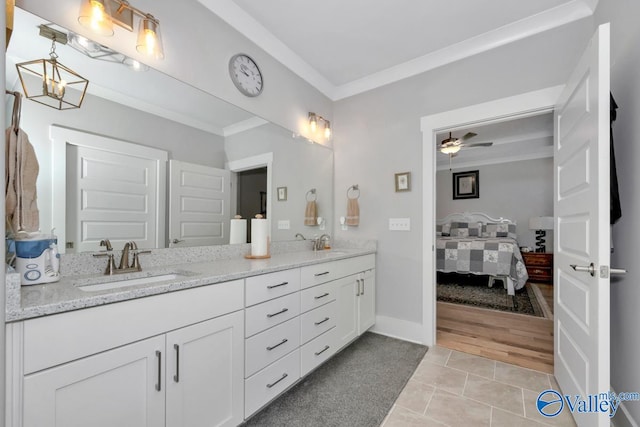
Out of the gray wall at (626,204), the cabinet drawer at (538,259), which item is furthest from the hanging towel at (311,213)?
the cabinet drawer at (538,259)

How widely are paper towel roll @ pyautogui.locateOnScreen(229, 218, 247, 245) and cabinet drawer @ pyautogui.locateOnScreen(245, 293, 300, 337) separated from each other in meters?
0.64

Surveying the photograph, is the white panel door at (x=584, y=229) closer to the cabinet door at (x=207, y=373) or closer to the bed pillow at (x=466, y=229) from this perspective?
the cabinet door at (x=207, y=373)

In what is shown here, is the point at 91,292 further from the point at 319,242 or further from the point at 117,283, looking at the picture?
the point at 319,242

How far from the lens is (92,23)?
137 cm

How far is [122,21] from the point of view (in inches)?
57.5

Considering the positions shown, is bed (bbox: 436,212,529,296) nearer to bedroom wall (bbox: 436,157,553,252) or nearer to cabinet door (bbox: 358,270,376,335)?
bedroom wall (bbox: 436,157,553,252)

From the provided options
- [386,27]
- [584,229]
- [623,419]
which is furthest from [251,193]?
[623,419]

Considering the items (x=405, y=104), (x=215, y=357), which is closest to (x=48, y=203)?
(x=215, y=357)

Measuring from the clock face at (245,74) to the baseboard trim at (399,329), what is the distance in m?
2.40

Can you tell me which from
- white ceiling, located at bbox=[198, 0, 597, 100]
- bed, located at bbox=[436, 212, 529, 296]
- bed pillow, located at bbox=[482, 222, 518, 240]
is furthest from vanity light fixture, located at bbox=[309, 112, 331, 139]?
bed pillow, located at bbox=[482, 222, 518, 240]

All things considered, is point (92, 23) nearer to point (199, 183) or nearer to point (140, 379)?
point (199, 183)

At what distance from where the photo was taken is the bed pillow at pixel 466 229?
5.88 metres

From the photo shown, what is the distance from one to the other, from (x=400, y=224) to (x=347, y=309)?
0.95m

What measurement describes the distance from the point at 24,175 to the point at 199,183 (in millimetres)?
862
